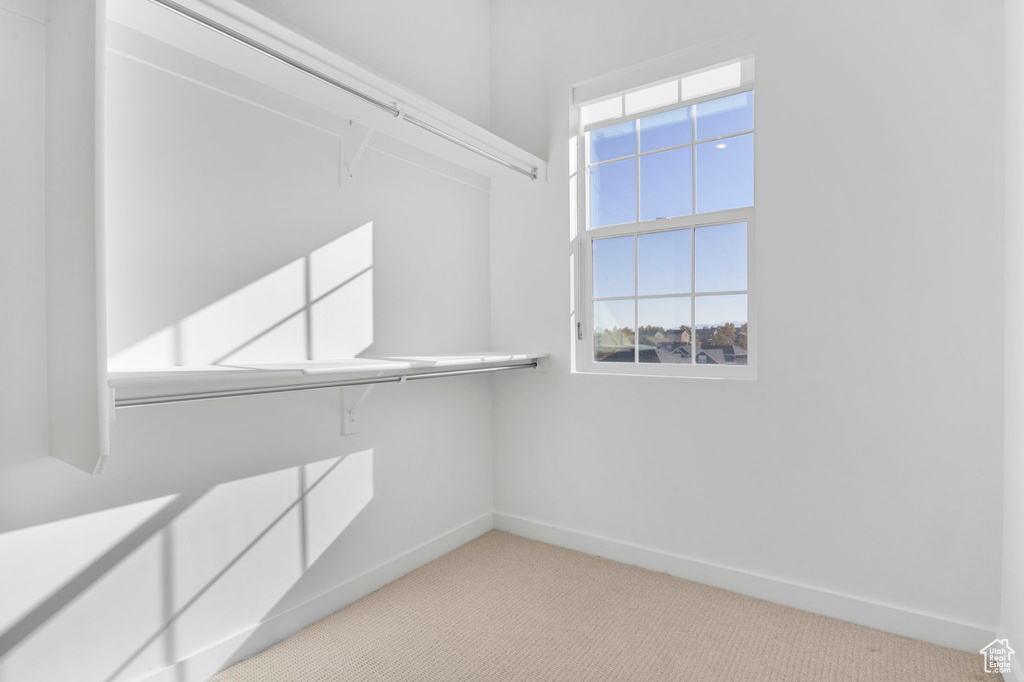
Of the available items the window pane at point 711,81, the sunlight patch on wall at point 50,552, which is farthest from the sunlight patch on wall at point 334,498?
the window pane at point 711,81

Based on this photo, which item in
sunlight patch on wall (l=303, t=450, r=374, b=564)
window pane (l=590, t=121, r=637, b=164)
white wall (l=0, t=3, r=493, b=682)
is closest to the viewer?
white wall (l=0, t=3, r=493, b=682)

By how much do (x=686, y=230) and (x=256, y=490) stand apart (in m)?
2.11

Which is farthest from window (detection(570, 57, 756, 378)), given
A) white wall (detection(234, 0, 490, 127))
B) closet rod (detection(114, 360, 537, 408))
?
closet rod (detection(114, 360, 537, 408))

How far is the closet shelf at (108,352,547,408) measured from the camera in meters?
1.38

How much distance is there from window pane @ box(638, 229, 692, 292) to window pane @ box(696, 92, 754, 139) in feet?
1.50

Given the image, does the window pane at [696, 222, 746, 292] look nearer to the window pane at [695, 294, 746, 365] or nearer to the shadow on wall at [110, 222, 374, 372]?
the window pane at [695, 294, 746, 365]

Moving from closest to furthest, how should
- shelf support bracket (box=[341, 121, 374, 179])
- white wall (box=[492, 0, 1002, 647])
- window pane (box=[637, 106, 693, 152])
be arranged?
white wall (box=[492, 0, 1002, 647]), shelf support bracket (box=[341, 121, 374, 179]), window pane (box=[637, 106, 693, 152])

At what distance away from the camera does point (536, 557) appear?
2.70 m

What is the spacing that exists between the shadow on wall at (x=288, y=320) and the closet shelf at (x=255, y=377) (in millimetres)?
131

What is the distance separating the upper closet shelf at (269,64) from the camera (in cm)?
150

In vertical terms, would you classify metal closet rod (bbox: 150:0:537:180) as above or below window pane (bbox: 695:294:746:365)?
above

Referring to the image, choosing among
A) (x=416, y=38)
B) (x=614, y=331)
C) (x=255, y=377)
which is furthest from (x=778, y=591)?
(x=416, y=38)

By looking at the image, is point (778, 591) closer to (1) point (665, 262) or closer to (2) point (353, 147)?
(1) point (665, 262)

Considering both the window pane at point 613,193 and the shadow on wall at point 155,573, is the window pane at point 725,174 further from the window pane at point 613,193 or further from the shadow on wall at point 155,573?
the shadow on wall at point 155,573
